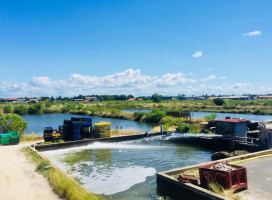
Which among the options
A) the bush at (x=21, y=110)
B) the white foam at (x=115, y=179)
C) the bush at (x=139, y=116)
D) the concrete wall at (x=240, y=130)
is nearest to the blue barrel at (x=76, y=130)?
the white foam at (x=115, y=179)

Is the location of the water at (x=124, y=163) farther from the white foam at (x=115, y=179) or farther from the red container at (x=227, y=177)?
the red container at (x=227, y=177)

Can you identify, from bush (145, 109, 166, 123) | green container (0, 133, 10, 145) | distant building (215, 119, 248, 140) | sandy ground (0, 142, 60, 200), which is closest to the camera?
sandy ground (0, 142, 60, 200)

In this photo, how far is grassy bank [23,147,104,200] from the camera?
8.69 meters

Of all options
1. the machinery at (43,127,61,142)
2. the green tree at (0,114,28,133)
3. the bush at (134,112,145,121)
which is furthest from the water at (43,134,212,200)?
the bush at (134,112,145,121)

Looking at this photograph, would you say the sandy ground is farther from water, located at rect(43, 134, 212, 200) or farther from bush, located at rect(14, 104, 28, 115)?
bush, located at rect(14, 104, 28, 115)

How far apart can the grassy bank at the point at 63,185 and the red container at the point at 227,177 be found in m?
4.03

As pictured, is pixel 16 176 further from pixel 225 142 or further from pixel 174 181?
pixel 225 142

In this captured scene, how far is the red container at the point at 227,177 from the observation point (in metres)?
8.89

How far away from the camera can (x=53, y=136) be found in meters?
21.6

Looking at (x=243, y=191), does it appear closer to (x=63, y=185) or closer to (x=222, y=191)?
(x=222, y=191)

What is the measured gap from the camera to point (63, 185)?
31.7 feet

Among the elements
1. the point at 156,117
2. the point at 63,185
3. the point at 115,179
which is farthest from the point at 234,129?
the point at 156,117

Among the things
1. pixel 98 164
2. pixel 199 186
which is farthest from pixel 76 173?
pixel 199 186

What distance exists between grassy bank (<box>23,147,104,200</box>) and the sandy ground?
0.74 feet
